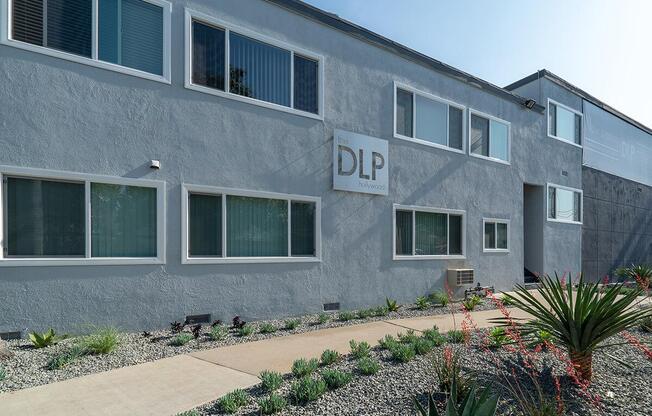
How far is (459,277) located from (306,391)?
8978 mm

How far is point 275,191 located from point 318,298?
254cm

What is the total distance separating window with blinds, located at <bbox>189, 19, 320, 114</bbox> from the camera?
329 inches

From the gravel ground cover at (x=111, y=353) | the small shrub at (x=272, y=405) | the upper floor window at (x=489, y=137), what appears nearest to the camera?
the small shrub at (x=272, y=405)

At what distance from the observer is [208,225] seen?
8312 millimetres

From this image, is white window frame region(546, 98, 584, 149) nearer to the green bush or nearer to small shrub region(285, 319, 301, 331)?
small shrub region(285, 319, 301, 331)

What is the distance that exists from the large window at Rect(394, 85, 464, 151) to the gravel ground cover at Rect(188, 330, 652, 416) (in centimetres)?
705

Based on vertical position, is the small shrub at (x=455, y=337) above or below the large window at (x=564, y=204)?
below

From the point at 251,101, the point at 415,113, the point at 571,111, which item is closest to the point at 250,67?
the point at 251,101

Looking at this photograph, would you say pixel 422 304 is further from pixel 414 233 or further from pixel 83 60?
pixel 83 60

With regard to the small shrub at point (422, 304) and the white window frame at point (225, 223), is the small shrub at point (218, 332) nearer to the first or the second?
the white window frame at point (225, 223)

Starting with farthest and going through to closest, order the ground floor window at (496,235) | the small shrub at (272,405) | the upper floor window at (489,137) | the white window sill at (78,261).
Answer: the ground floor window at (496,235)
the upper floor window at (489,137)
the white window sill at (78,261)
the small shrub at (272,405)

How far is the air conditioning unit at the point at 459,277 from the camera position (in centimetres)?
1238

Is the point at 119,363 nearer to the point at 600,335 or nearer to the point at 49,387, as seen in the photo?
the point at 49,387

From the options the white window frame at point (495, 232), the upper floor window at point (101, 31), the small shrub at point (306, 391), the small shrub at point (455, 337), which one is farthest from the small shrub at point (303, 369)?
the white window frame at point (495, 232)
